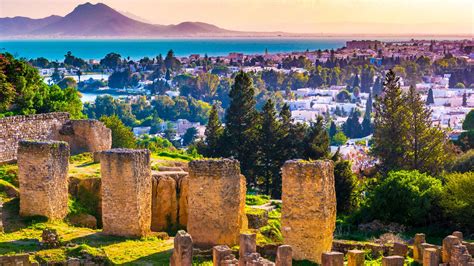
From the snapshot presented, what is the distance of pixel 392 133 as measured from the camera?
38.7 meters

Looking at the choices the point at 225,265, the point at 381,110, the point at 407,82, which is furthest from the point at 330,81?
the point at 225,265

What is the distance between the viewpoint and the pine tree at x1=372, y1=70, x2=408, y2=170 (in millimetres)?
38344


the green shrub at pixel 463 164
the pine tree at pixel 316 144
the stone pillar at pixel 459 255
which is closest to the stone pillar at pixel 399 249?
the stone pillar at pixel 459 255

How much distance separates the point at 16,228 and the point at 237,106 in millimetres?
18982

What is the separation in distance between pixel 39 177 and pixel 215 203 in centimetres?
419

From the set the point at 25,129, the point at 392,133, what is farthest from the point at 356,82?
the point at 25,129

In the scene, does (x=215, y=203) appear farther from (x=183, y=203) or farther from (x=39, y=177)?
(x=39, y=177)

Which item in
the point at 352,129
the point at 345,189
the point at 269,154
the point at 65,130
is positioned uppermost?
the point at 65,130

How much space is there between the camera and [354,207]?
31922 millimetres

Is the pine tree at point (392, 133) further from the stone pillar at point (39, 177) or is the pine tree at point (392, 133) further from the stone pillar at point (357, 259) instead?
the stone pillar at point (357, 259)

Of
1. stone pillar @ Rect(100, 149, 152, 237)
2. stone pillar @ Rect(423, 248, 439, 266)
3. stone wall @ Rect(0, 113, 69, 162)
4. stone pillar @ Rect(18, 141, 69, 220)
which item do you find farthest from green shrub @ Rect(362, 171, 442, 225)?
stone pillar @ Rect(18, 141, 69, 220)

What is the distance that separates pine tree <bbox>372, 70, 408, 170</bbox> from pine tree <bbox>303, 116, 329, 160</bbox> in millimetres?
3470

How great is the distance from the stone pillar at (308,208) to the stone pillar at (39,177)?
5531mm

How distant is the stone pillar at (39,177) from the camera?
22094 mm
